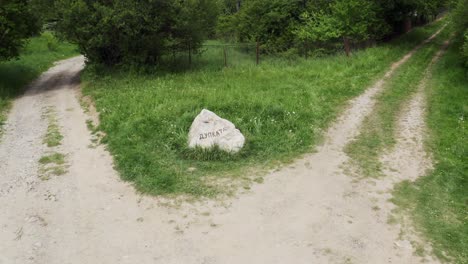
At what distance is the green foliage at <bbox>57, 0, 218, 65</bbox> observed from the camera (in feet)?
49.9

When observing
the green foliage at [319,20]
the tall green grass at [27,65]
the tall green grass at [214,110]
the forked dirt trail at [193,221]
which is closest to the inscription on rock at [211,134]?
the tall green grass at [214,110]

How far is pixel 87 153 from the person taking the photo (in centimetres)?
923

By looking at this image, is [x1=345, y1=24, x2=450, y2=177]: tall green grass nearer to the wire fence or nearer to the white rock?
the white rock

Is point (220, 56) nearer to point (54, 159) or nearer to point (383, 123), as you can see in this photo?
point (383, 123)

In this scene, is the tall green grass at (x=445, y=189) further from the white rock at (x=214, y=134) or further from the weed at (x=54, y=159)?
the weed at (x=54, y=159)

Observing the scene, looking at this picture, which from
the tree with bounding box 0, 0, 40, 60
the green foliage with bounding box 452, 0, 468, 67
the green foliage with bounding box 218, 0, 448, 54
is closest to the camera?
the tree with bounding box 0, 0, 40, 60

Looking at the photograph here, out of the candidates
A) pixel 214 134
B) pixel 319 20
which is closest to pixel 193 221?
pixel 214 134

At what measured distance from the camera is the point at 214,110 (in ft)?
35.8

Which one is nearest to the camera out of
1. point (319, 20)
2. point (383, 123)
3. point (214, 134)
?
point (214, 134)

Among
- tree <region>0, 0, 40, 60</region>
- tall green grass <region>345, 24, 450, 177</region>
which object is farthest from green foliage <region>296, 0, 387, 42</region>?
tree <region>0, 0, 40, 60</region>

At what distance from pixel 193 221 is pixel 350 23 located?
18.1 metres

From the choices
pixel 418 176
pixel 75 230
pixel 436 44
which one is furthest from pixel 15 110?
pixel 436 44

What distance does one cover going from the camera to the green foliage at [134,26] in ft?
49.9

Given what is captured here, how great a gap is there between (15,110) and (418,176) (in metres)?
12.8
